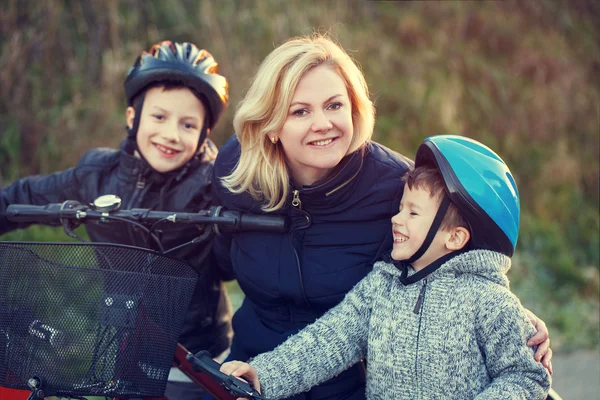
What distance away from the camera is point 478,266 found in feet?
8.36

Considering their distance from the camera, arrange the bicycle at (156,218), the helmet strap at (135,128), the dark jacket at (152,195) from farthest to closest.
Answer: the helmet strap at (135,128), the dark jacket at (152,195), the bicycle at (156,218)

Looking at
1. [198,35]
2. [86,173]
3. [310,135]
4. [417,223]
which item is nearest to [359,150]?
[310,135]

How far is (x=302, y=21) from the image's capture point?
850 centimetres

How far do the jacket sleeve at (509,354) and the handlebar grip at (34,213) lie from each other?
1728mm

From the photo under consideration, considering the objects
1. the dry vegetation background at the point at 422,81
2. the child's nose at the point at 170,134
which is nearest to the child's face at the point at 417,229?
the child's nose at the point at 170,134

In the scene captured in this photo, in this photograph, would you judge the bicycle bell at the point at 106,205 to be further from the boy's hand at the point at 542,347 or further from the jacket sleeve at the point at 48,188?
the boy's hand at the point at 542,347

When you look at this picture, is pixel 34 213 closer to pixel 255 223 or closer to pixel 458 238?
pixel 255 223

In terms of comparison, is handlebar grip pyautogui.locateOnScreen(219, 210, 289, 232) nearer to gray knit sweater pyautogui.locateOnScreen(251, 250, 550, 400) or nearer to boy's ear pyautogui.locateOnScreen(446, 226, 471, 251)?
gray knit sweater pyautogui.locateOnScreen(251, 250, 550, 400)

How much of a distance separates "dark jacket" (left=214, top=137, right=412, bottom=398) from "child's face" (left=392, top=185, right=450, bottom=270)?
237mm

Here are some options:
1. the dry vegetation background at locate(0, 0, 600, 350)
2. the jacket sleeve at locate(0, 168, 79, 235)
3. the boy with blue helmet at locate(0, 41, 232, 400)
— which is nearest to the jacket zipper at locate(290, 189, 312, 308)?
the boy with blue helmet at locate(0, 41, 232, 400)

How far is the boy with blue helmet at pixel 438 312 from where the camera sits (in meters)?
2.46

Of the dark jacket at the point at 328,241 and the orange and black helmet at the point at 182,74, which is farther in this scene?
the orange and black helmet at the point at 182,74

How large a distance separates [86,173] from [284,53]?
4.26 ft

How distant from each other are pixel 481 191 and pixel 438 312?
0.47 m
